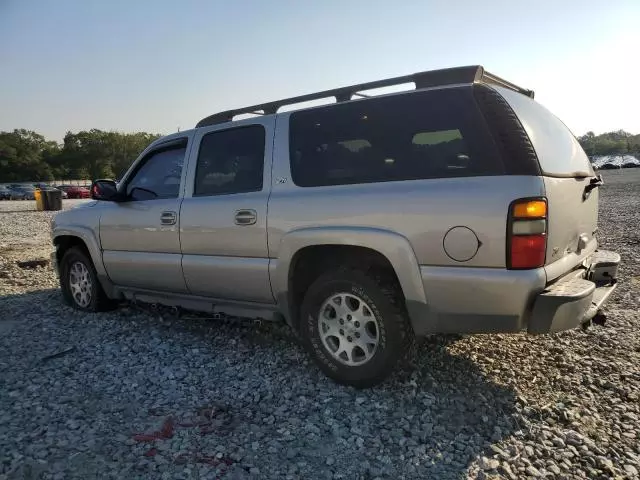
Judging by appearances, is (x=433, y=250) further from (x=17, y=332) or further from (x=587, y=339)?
(x=17, y=332)

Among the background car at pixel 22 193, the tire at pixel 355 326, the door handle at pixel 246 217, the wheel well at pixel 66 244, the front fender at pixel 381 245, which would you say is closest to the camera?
the front fender at pixel 381 245

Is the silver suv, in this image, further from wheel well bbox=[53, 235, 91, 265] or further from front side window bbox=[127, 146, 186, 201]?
wheel well bbox=[53, 235, 91, 265]

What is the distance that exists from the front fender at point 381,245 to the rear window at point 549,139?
0.94 metres

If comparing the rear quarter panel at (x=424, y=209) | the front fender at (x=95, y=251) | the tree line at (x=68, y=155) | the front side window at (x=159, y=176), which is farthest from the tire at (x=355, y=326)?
the tree line at (x=68, y=155)

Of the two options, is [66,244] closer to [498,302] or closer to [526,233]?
[498,302]

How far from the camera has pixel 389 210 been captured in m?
3.17

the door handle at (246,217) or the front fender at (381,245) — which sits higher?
the door handle at (246,217)

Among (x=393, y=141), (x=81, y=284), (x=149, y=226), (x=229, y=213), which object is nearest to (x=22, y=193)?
(x=81, y=284)

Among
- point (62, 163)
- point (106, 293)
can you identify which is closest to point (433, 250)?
point (106, 293)

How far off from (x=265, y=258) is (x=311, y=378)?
967 millimetres

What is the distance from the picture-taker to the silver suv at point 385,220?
9.45 ft

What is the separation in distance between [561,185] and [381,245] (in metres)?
1.15

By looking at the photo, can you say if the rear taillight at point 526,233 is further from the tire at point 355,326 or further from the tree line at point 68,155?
the tree line at point 68,155

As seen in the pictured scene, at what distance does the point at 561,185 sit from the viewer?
3.05 m
